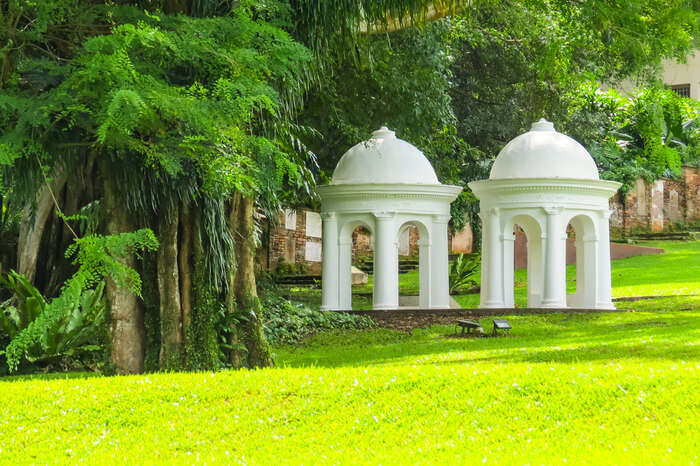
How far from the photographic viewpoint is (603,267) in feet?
70.9

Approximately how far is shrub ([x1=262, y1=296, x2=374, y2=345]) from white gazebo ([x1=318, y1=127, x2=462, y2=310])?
57.5 inches

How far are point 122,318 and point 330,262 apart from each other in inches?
398

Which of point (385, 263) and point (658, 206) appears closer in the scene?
point (385, 263)

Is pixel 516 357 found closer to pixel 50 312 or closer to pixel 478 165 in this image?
pixel 50 312

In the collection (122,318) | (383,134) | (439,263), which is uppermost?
(383,134)

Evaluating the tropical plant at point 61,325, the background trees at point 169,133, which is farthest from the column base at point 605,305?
the tropical plant at point 61,325

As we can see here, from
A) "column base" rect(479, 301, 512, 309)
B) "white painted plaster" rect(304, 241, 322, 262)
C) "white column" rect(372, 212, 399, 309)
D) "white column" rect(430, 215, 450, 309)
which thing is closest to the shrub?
"white column" rect(372, 212, 399, 309)

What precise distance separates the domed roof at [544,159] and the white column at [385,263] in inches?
103

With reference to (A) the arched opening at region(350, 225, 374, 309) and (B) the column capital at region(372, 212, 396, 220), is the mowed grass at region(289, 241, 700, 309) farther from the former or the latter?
(B) the column capital at region(372, 212, 396, 220)

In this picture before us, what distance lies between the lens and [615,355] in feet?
41.6

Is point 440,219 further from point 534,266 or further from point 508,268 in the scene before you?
point 534,266

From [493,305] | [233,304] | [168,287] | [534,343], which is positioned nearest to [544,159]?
[493,305]

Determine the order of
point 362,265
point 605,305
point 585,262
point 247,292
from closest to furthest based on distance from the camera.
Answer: point 247,292 < point 605,305 < point 585,262 < point 362,265

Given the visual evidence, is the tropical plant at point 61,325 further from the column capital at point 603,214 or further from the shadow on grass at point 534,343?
the column capital at point 603,214
